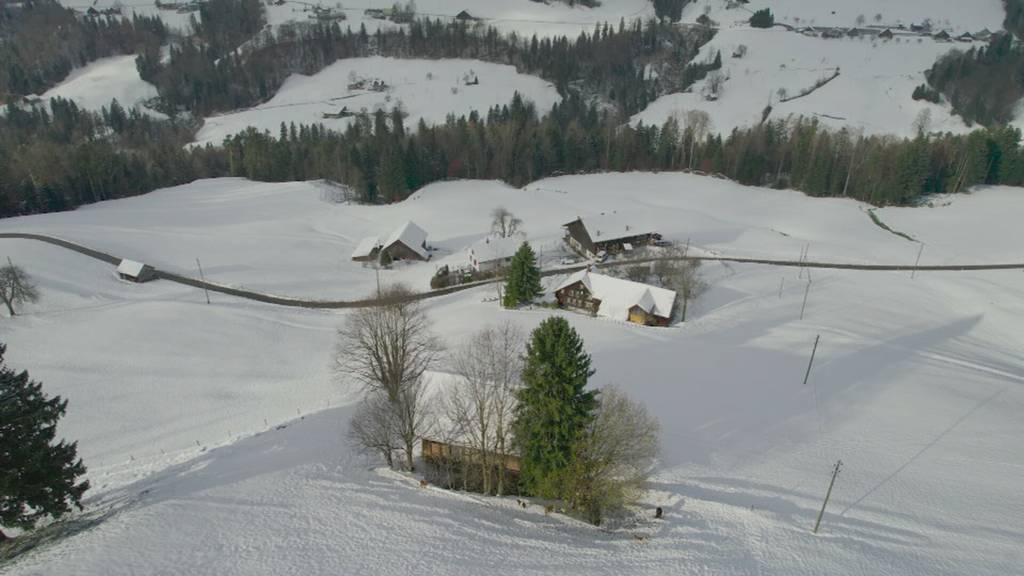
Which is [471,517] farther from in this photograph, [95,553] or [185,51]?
[185,51]

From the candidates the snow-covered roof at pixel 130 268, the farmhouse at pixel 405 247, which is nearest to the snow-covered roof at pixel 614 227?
the farmhouse at pixel 405 247

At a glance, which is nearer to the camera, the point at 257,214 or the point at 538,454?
the point at 538,454

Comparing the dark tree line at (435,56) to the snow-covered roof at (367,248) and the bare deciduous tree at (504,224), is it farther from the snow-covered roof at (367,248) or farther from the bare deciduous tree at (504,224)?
the snow-covered roof at (367,248)

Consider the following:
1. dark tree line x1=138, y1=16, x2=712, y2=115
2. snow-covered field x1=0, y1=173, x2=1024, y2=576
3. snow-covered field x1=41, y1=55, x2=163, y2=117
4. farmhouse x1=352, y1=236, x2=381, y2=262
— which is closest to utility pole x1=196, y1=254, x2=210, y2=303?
snow-covered field x1=0, y1=173, x2=1024, y2=576

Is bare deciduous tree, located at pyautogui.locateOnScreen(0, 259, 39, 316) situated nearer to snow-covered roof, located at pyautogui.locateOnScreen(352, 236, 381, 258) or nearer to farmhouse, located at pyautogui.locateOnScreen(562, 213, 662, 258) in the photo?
snow-covered roof, located at pyautogui.locateOnScreen(352, 236, 381, 258)

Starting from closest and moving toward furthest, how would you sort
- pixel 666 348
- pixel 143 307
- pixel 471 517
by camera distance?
1. pixel 471 517
2. pixel 666 348
3. pixel 143 307

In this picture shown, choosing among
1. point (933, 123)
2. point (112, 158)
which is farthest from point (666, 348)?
point (933, 123)
